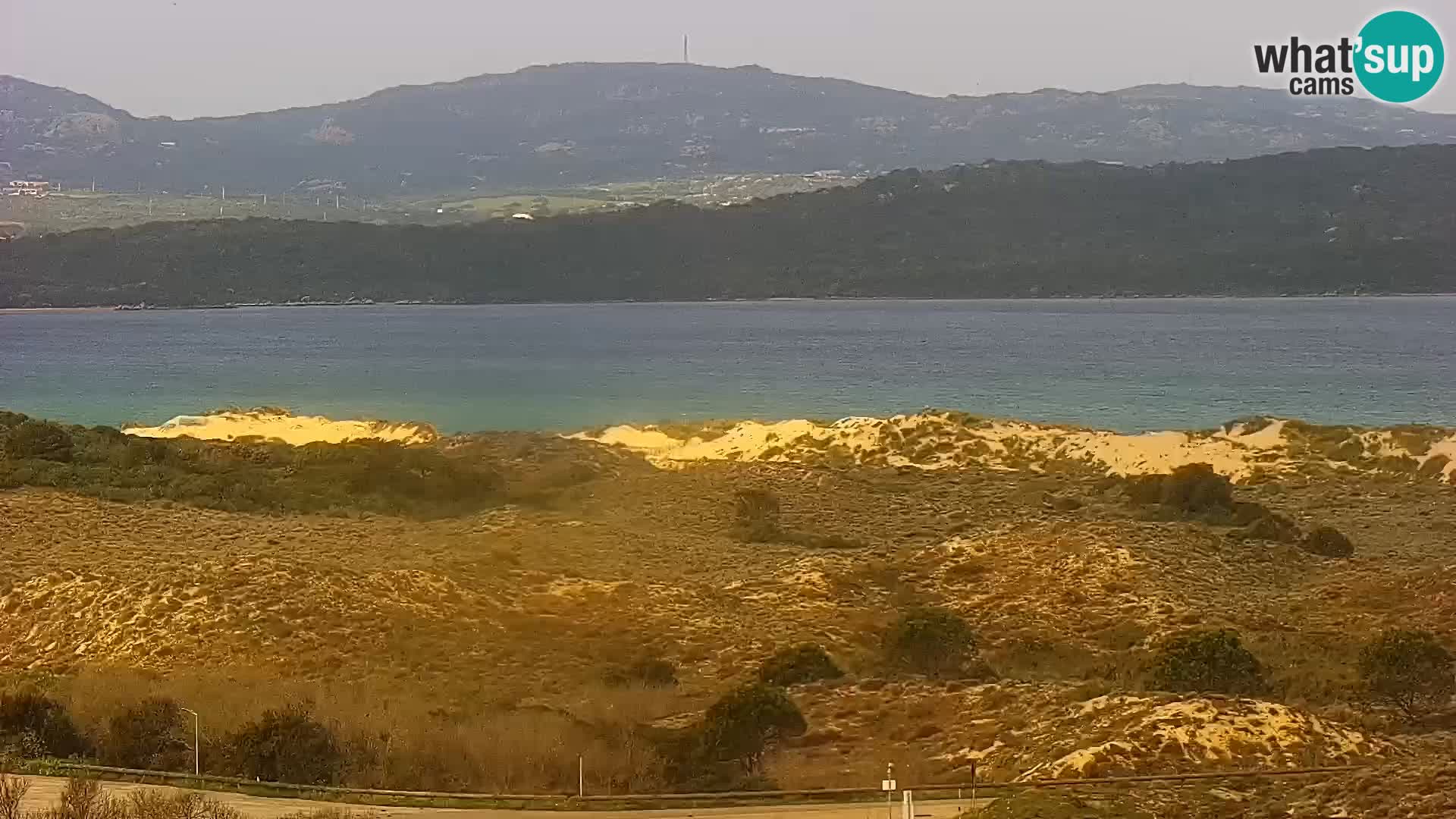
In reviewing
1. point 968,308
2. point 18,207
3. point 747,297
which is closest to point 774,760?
point 968,308

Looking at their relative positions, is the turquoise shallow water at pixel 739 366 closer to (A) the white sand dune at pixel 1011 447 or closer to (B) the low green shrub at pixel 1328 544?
(A) the white sand dune at pixel 1011 447

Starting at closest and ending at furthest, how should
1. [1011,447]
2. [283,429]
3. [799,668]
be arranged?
1. [799,668]
2. [1011,447]
3. [283,429]

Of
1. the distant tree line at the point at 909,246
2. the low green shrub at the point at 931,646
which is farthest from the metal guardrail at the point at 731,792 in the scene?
the distant tree line at the point at 909,246

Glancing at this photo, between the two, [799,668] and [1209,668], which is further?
[799,668]

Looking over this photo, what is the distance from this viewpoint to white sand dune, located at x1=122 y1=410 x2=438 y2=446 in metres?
41.1

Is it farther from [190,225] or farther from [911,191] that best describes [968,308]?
[190,225]

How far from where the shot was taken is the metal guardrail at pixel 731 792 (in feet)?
36.3

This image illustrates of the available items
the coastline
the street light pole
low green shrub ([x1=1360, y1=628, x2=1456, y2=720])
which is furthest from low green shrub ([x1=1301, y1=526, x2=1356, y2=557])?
the street light pole

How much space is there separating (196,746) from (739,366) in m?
57.4

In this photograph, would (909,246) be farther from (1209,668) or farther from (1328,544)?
(1209,668)

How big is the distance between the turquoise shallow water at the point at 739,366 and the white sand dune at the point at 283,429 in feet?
16.9

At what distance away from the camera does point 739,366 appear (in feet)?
228

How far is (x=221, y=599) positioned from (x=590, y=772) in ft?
28.3

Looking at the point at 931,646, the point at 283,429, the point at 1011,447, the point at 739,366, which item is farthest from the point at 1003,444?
the point at 739,366
